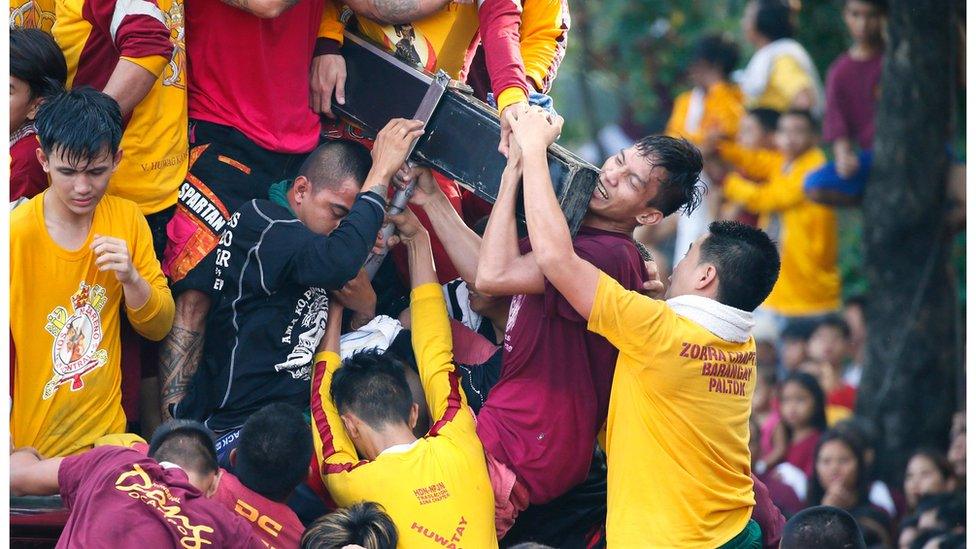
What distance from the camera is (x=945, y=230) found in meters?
12.6

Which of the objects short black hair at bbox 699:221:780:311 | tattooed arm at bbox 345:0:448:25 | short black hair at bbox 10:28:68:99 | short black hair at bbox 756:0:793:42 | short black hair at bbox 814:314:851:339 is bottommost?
short black hair at bbox 10:28:68:99

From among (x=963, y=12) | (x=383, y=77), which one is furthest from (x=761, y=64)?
(x=383, y=77)

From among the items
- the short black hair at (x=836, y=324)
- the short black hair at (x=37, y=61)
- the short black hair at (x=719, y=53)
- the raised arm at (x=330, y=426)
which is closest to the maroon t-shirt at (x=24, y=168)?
the short black hair at (x=37, y=61)

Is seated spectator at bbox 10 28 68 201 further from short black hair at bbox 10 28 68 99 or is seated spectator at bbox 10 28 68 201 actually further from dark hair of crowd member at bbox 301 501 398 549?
dark hair of crowd member at bbox 301 501 398 549

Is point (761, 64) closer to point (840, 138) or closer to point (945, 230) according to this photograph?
point (840, 138)

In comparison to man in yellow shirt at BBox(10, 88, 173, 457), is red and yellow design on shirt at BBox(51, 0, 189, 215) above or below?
above

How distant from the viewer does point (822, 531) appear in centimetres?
743

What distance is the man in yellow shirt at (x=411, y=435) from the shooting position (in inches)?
273

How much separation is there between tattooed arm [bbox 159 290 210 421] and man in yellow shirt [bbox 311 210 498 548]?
0.47 meters

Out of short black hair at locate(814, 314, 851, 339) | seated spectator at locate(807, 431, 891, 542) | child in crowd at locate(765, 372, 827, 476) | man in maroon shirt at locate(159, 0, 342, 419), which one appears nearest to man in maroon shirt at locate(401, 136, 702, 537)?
man in maroon shirt at locate(159, 0, 342, 419)

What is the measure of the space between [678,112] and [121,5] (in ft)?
27.4

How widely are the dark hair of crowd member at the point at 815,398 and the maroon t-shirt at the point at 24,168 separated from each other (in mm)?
6496

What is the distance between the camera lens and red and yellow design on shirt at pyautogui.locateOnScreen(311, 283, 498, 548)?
22.7 ft

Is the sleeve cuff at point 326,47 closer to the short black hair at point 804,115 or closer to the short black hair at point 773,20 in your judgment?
the short black hair at point 804,115
